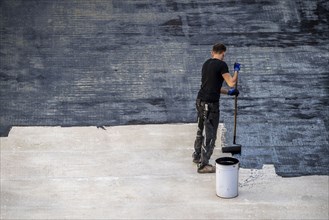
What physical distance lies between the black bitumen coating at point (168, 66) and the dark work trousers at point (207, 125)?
65 centimetres

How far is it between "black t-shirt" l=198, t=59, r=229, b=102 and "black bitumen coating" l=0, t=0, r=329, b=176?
1098mm

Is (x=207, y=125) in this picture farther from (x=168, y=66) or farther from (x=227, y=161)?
(x=168, y=66)

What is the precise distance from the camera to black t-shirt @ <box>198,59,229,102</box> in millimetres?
7543

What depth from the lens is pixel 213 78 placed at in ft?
24.8

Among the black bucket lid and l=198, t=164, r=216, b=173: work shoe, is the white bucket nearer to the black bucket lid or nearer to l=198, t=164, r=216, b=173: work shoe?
the black bucket lid

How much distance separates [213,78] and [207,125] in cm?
55

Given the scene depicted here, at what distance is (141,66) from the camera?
1067 cm

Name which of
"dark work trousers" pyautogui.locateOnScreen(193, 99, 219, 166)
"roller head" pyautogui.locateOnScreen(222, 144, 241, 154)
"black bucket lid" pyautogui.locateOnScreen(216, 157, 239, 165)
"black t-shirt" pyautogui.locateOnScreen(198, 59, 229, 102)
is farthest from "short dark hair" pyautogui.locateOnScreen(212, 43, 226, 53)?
"roller head" pyautogui.locateOnScreen(222, 144, 241, 154)

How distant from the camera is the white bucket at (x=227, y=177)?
23.3ft

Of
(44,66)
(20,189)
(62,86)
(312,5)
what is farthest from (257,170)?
(312,5)

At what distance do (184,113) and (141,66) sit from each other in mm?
1497

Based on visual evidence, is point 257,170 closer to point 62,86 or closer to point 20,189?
point 20,189

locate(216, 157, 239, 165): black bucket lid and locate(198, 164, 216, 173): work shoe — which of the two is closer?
locate(216, 157, 239, 165): black bucket lid

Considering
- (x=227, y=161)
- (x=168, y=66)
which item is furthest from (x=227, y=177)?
(x=168, y=66)
